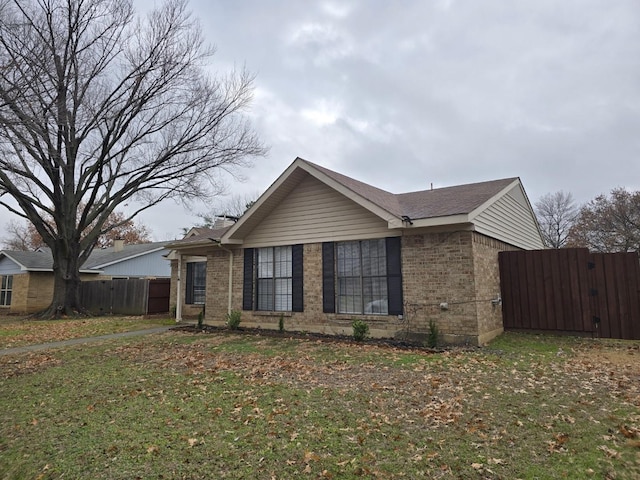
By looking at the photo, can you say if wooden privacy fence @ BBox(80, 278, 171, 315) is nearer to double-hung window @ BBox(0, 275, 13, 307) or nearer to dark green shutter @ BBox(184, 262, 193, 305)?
dark green shutter @ BBox(184, 262, 193, 305)

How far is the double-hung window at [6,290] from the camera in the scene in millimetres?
24781

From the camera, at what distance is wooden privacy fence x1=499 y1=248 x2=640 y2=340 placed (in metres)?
9.23

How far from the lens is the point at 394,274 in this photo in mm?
9703

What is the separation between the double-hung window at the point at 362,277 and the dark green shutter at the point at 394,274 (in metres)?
0.15

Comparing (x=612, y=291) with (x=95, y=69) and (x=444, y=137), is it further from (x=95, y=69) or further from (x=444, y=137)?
(x=95, y=69)

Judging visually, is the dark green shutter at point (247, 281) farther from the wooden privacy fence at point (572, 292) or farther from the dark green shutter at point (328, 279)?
the wooden privacy fence at point (572, 292)

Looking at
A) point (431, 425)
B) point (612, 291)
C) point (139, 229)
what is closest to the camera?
point (431, 425)

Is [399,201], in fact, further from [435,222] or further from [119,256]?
[119,256]

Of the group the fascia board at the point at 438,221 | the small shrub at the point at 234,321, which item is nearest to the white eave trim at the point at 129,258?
the small shrub at the point at 234,321

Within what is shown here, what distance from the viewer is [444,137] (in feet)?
65.6

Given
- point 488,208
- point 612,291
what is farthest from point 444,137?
point 612,291

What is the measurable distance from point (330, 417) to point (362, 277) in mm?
6001

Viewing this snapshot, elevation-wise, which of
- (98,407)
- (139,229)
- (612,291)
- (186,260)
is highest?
(139,229)

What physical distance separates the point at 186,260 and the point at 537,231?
14.9 m
